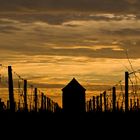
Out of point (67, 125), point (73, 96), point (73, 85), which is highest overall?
point (73, 85)

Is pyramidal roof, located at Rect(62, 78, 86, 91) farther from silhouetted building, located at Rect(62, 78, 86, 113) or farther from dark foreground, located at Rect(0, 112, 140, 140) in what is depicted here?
dark foreground, located at Rect(0, 112, 140, 140)

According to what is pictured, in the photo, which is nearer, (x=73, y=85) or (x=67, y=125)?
Result: (x=67, y=125)

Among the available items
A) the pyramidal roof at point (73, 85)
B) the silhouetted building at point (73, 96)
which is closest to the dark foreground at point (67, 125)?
the silhouetted building at point (73, 96)

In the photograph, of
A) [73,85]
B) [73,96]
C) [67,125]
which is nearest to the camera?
[67,125]

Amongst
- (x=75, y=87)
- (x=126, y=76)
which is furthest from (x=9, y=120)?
(x=75, y=87)

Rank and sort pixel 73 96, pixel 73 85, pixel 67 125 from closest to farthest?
pixel 67 125
pixel 73 96
pixel 73 85

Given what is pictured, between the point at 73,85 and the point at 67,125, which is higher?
the point at 73,85

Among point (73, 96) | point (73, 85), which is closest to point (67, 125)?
point (73, 96)

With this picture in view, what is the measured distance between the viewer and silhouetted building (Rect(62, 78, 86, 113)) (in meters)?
70.6

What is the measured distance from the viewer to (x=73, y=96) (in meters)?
73.2

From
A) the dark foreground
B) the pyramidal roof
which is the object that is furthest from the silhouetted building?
the dark foreground

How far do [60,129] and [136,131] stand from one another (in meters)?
2.45

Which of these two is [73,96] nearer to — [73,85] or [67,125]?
[73,85]

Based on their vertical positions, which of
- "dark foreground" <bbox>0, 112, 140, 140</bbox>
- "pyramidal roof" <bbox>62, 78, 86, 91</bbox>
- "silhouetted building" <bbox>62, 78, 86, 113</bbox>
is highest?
"pyramidal roof" <bbox>62, 78, 86, 91</bbox>
